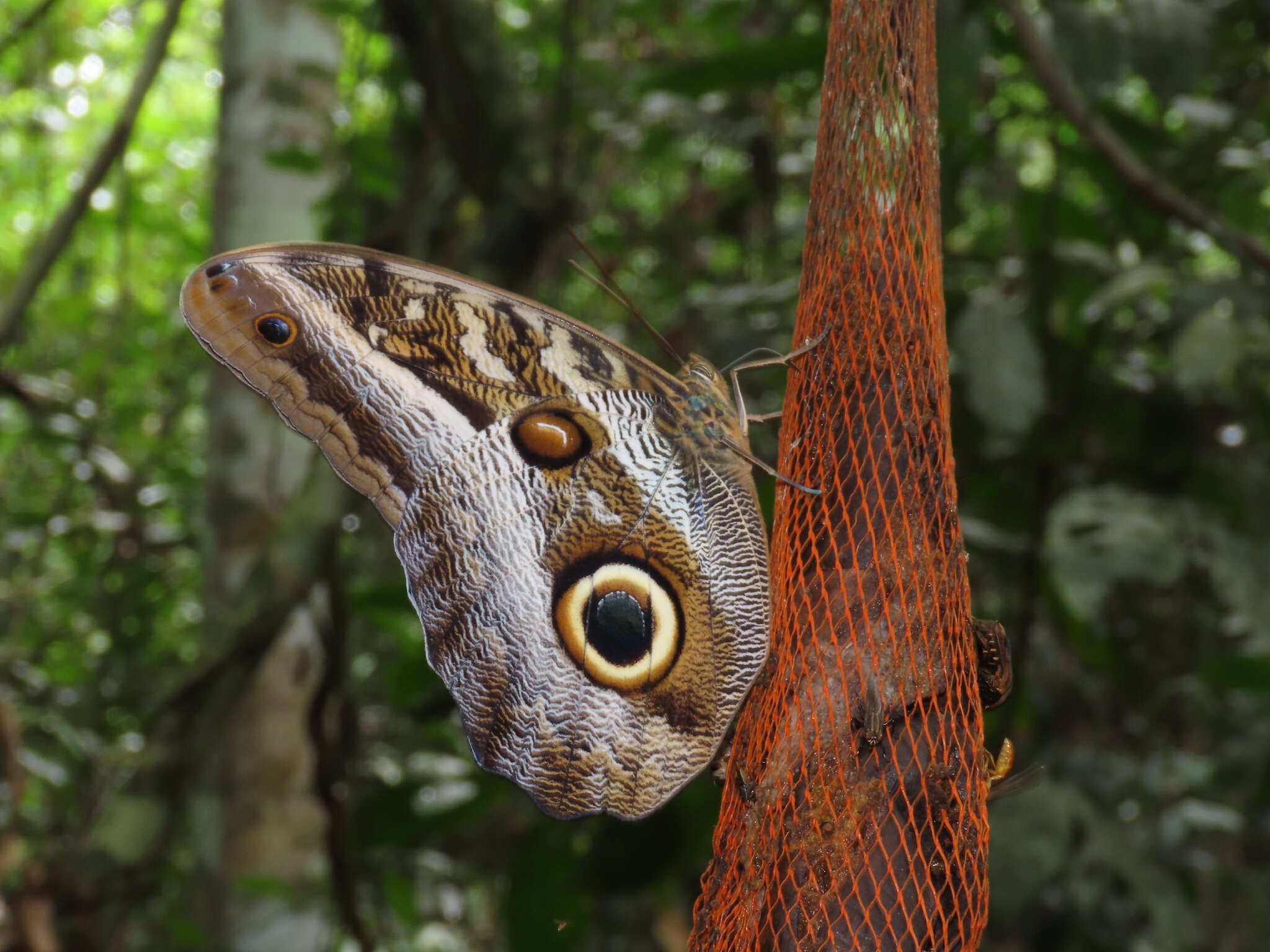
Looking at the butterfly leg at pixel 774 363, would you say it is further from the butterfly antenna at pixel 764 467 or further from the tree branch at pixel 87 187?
the tree branch at pixel 87 187

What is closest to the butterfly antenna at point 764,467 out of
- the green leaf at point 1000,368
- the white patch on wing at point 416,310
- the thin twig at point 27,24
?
the white patch on wing at point 416,310

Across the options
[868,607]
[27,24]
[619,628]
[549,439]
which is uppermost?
[27,24]

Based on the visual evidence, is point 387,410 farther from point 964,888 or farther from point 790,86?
point 790,86

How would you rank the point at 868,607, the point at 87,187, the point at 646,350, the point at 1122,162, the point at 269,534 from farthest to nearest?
the point at 646,350
the point at 269,534
the point at 87,187
the point at 1122,162
the point at 868,607

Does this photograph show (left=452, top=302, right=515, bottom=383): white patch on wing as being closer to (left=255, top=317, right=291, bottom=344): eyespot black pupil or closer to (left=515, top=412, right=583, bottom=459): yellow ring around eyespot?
(left=515, top=412, right=583, bottom=459): yellow ring around eyespot

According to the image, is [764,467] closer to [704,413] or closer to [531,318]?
[704,413]

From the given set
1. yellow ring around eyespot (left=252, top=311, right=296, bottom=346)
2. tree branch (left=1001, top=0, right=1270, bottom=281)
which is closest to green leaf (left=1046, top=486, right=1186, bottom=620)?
tree branch (left=1001, top=0, right=1270, bottom=281)

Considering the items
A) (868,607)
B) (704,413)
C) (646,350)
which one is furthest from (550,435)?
(646,350)
